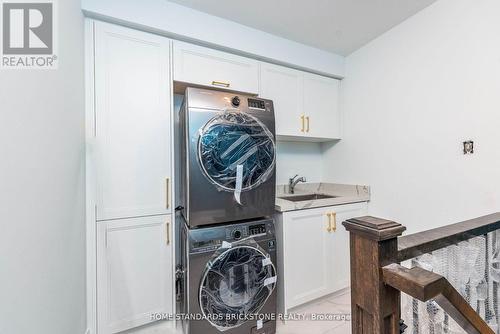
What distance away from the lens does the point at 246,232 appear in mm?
1559

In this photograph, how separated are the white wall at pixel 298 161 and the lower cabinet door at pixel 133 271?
1371 millimetres

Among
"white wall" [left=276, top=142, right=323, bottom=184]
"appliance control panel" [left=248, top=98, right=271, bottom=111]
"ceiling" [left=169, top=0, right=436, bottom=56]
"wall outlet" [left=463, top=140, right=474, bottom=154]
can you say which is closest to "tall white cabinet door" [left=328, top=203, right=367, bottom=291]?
"white wall" [left=276, top=142, right=323, bottom=184]

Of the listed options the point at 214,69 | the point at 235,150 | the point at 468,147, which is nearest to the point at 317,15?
the point at 214,69

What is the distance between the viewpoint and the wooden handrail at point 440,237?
697 millimetres

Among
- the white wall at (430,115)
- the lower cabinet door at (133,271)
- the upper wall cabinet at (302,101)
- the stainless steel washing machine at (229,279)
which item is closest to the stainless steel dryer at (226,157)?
the stainless steel washing machine at (229,279)

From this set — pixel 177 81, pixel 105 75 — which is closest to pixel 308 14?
pixel 177 81

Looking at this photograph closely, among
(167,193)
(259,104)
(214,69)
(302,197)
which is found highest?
(214,69)

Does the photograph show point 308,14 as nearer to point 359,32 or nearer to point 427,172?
point 359,32

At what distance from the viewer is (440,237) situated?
0.77m

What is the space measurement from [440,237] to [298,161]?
1.88 metres

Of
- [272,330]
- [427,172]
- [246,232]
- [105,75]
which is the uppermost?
[105,75]

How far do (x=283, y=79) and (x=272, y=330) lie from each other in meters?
2.11

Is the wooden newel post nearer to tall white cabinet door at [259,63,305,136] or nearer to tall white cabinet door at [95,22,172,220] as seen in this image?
tall white cabinet door at [95,22,172,220]

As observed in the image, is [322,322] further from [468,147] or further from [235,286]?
[468,147]
